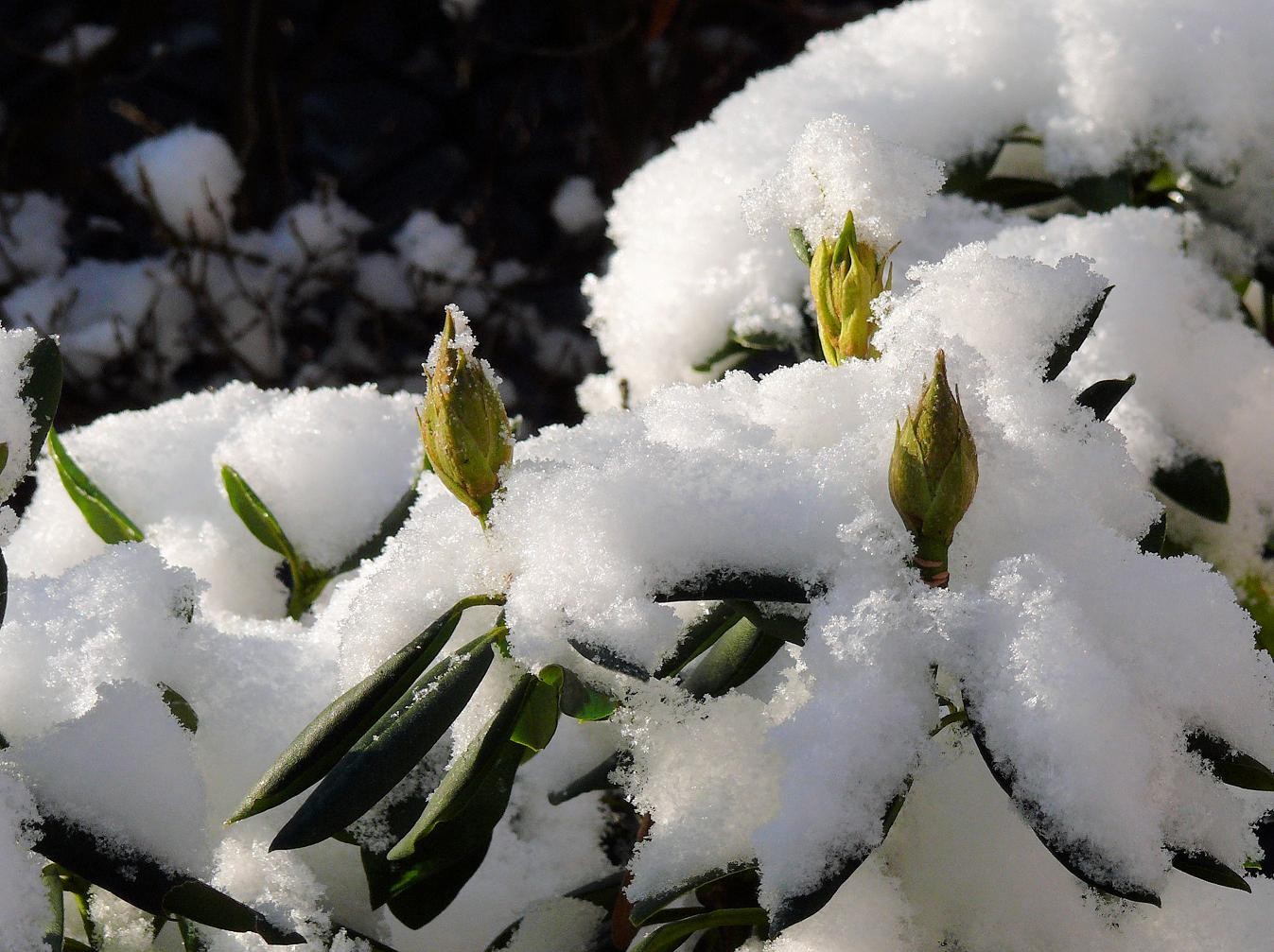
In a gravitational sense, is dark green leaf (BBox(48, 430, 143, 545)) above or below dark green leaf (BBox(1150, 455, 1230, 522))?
below

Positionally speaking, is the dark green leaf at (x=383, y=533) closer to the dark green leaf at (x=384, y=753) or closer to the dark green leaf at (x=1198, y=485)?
the dark green leaf at (x=384, y=753)

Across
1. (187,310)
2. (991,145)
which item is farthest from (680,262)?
(187,310)

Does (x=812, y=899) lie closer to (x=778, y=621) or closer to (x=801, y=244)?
(x=778, y=621)

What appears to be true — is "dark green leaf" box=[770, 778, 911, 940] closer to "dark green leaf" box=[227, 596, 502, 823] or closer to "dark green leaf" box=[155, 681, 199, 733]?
"dark green leaf" box=[227, 596, 502, 823]

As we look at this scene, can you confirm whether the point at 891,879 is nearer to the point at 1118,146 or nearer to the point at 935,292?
the point at 935,292

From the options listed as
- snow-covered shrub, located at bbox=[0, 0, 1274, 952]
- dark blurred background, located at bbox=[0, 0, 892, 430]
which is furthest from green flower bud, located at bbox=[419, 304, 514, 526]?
dark blurred background, located at bbox=[0, 0, 892, 430]

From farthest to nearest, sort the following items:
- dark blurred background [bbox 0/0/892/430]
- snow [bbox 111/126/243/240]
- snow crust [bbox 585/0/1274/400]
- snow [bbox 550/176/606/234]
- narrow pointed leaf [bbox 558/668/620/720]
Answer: snow [bbox 550/176/606/234], dark blurred background [bbox 0/0/892/430], snow [bbox 111/126/243/240], snow crust [bbox 585/0/1274/400], narrow pointed leaf [bbox 558/668/620/720]
